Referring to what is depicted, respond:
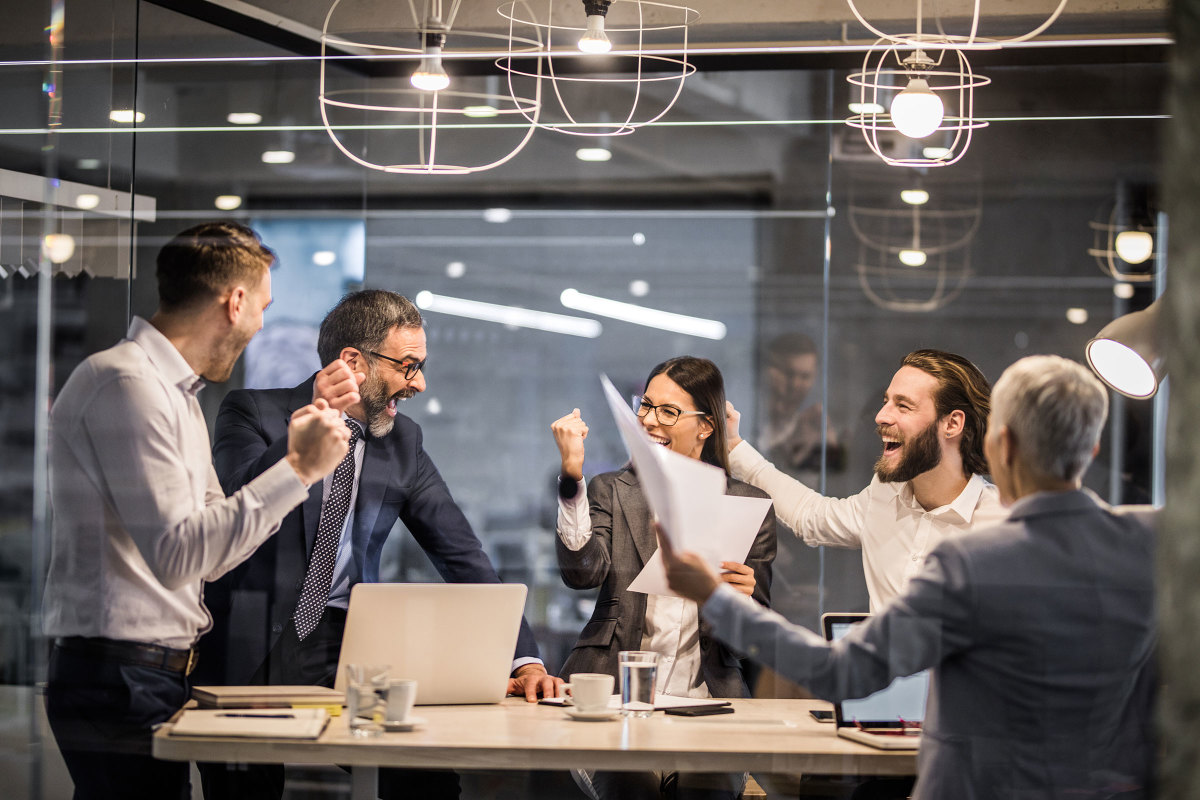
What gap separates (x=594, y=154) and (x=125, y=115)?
4.63 feet

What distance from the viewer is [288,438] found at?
2.71m

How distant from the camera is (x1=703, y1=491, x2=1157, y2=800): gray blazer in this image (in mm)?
1847

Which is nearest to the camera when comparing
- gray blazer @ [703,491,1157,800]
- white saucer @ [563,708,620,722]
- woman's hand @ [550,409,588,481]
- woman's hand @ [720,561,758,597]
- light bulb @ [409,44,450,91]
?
gray blazer @ [703,491,1157,800]

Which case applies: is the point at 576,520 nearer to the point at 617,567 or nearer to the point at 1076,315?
the point at 617,567

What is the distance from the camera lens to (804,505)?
3645 mm

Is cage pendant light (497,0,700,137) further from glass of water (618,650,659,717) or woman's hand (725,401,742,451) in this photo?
glass of water (618,650,659,717)

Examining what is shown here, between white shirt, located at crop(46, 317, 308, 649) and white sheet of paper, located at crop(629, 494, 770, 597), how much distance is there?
0.87 meters

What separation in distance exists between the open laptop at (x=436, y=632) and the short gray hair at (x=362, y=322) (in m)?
0.81

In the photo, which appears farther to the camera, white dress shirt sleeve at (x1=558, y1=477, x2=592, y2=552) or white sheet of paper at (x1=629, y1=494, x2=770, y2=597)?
white dress shirt sleeve at (x1=558, y1=477, x2=592, y2=552)

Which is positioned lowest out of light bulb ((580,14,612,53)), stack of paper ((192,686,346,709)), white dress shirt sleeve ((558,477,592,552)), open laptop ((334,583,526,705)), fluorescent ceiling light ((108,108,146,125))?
stack of paper ((192,686,346,709))

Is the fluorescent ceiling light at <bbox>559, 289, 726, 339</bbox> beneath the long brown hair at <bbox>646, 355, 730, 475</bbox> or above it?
above

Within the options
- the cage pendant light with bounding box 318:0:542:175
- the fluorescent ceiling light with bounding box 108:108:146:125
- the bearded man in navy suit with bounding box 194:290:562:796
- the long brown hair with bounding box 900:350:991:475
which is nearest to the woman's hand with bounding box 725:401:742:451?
the long brown hair with bounding box 900:350:991:475

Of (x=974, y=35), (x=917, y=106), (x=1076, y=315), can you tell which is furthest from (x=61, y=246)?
(x=1076, y=315)

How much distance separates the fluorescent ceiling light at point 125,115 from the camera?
3.11 m
